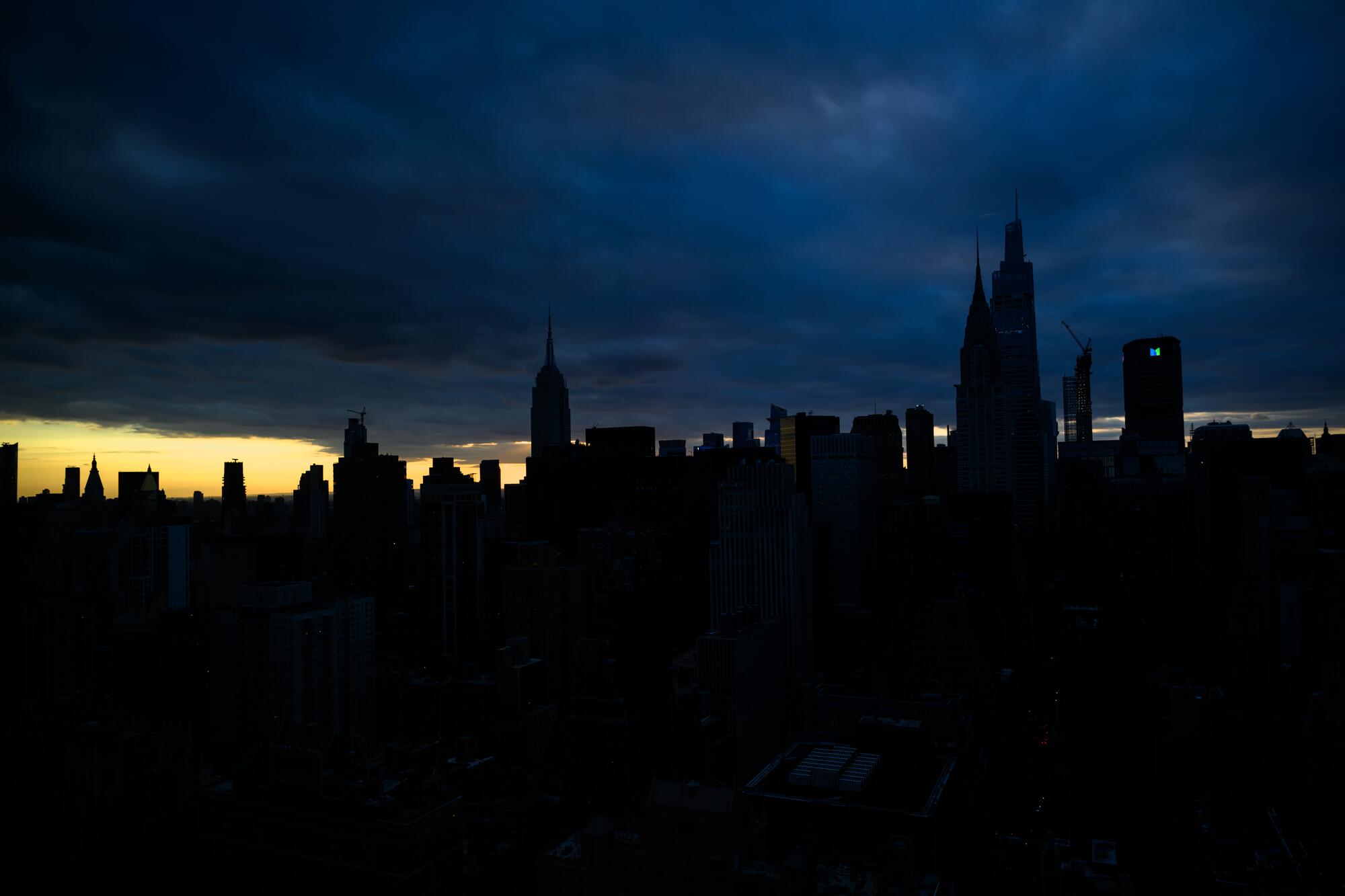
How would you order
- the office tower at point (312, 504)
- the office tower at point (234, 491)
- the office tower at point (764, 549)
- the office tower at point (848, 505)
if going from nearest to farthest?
1. the office tower at point (234, 491)
2. the office tower at point (312, 504)
3. the office tower at point (764, 549)
4. the office tower at point (848, 505)

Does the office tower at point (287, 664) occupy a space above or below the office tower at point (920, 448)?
below

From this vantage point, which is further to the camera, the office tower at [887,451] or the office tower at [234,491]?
the office tower at [887,451]

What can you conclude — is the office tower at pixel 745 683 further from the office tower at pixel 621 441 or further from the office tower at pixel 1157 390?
the office tower at pixel 1157 390

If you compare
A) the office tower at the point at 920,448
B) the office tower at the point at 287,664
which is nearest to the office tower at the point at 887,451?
the office tower at the point at 920,448

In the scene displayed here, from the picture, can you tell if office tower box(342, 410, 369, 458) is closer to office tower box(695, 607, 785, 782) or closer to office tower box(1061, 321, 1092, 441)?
office tower box(695, 607, 785, 782)

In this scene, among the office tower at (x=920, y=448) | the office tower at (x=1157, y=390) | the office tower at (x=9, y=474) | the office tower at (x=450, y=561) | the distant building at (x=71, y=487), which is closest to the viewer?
the office tower at (x=9, y=474)

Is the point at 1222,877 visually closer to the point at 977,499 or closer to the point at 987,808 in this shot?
the point at 987,808

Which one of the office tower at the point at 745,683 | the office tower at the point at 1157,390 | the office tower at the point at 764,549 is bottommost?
the office tower at the point at 745,683

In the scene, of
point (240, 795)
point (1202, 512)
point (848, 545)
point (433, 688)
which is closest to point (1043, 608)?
point (1202, 512)

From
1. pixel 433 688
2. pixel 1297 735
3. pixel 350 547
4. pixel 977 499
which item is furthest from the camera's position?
pixel 977 499
